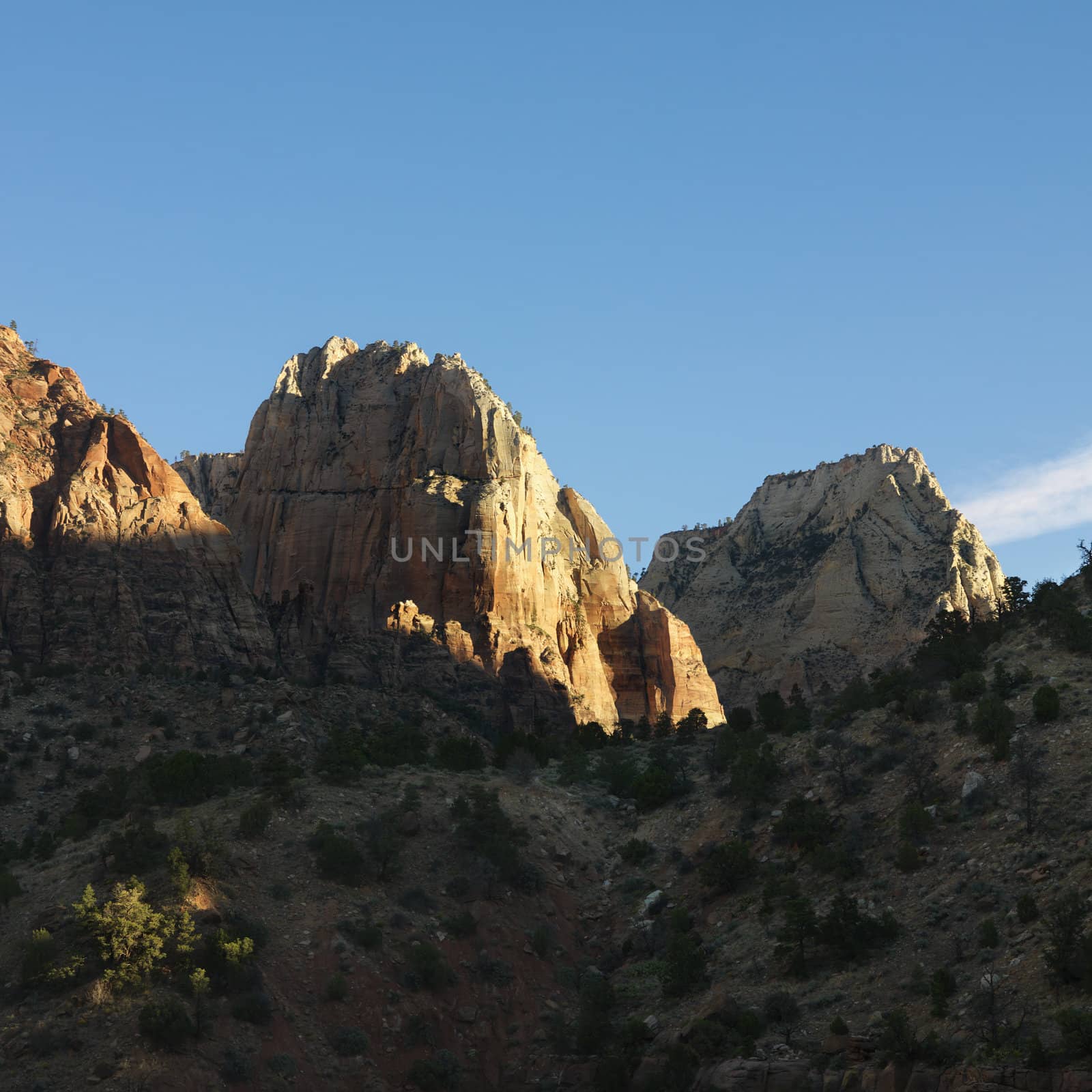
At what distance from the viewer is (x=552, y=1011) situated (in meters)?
51.5

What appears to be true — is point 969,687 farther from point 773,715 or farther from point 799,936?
point 799,936

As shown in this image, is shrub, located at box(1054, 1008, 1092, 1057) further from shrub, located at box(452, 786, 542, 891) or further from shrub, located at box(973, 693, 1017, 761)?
shrub, located at box(452, 786, 542, 891)

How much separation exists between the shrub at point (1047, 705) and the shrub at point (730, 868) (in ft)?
43.9

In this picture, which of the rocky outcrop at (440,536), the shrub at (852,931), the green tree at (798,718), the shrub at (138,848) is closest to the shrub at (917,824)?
the shrub at (852,931)

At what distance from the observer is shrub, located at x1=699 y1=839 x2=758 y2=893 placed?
56781 mm

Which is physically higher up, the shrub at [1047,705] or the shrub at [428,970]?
the shrub at [1047,705]

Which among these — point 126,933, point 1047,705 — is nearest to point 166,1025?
point 126,933

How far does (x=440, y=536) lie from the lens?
11475cm

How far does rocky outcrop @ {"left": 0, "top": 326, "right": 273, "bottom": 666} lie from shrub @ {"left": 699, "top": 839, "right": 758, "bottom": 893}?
4671cm

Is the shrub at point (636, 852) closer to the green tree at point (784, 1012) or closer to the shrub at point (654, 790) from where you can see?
the shrub at point (654, 790)

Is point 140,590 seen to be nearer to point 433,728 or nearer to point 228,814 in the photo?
point 433,728

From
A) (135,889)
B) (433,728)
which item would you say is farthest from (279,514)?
(135,889)

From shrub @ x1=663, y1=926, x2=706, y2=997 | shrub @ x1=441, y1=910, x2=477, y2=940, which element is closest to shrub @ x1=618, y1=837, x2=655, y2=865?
shrub @ x1=441, y1=910, x2=477, y2=940

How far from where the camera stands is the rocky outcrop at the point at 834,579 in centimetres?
13162
